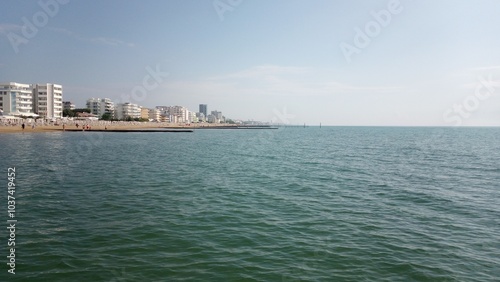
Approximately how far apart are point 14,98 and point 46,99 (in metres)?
16.4

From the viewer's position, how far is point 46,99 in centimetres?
14725

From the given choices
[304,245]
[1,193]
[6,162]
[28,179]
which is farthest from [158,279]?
[6,162]

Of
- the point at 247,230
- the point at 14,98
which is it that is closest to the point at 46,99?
the point at 14,98

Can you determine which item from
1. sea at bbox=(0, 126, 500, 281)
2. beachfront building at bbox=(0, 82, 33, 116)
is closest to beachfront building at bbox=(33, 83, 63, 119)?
beachfront building at bbox=(0, 82, 33, 116)

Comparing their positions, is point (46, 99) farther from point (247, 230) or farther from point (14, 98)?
point (247, 230)

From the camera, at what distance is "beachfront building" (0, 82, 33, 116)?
425 ft

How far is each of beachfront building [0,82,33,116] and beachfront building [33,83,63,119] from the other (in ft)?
27.4

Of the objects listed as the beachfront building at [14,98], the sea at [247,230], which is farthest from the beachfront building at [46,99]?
the sea at [247,230]

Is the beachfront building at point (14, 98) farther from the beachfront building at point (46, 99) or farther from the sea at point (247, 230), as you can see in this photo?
the sea at point (247, 230)

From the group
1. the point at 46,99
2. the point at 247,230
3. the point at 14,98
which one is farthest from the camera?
the point at 46,99

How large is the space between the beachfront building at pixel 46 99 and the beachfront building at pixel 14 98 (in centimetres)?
835

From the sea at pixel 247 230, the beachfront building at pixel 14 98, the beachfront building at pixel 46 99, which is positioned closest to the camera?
the sea at pixel 247 230

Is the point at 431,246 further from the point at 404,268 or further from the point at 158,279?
the point at 158,279

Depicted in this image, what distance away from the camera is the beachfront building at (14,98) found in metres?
130
